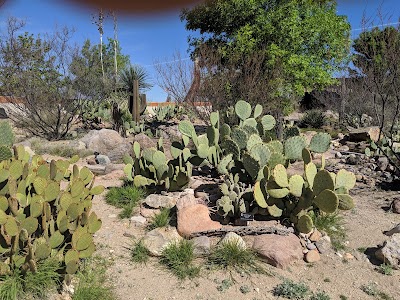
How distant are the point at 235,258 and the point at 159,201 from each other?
53.7 inches

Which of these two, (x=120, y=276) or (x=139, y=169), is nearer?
(x=120, y=276)

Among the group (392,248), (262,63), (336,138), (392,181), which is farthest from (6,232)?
(262,63)

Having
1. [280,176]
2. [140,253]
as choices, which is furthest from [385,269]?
[140,253]

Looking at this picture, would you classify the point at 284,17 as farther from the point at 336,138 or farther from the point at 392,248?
the point at 392,248

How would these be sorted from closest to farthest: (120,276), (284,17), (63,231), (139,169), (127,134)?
(63,231)
(120,276)
(139,169)
(127,134)
(284,17)

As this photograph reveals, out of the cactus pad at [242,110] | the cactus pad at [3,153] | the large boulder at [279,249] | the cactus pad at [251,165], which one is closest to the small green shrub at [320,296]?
the large boulder at [279,249]

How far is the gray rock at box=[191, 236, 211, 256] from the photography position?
3.35 m

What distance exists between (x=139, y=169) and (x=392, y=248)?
2987 millimetres

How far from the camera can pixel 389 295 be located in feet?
9.41

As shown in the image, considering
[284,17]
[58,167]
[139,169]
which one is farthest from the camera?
[284,17]

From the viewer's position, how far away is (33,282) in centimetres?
253

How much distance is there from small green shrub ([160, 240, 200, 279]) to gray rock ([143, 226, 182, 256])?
0.24ft

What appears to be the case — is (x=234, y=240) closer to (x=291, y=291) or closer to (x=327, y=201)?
(x=291, y=291)

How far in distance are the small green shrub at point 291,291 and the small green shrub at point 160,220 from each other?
1.36 meters
